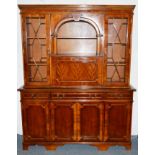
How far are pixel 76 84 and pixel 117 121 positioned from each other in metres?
0.85

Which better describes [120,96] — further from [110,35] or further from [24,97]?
[24,97]

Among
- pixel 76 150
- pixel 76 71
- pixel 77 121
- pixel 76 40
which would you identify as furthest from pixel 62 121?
pixel 76 40

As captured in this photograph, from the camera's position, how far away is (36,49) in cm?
304

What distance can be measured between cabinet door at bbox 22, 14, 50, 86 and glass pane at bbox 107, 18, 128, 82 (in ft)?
3.20

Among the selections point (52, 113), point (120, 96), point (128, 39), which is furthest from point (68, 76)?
point (128, 39)

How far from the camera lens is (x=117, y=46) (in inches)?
122

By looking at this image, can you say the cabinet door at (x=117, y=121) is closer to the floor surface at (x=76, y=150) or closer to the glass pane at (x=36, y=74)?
the floor surface at (x=76, y=150)

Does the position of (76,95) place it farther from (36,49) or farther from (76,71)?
(36,49)

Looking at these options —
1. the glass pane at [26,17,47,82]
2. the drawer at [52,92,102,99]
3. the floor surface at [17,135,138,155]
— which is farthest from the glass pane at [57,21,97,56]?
the floor surface at [17,135,138,155]

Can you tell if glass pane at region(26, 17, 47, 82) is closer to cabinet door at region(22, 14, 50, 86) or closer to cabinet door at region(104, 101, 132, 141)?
cabinet door at region(22, 14, 50, 86)

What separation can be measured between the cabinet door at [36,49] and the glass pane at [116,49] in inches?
38.4

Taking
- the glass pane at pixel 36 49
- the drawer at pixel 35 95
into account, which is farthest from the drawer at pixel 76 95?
the glass pane at pixel 36 49

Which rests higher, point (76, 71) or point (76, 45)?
point (76, 45)
